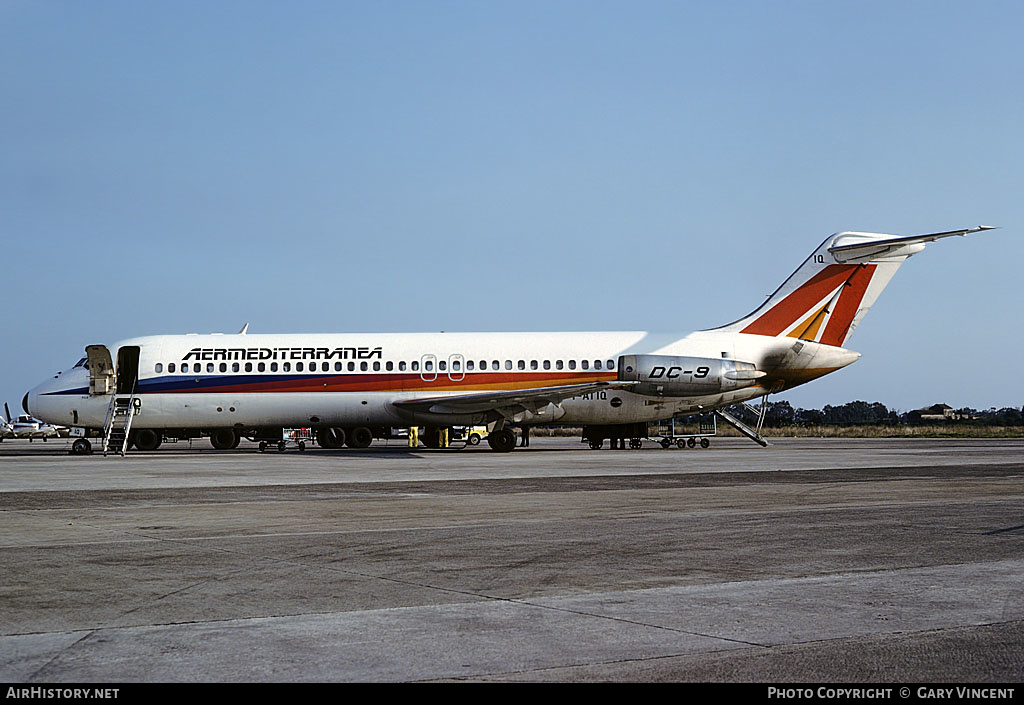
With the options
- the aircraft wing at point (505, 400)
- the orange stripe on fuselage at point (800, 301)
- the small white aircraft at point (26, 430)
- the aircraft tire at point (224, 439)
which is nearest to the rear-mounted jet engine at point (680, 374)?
the aircraft wing at point (505, 400)

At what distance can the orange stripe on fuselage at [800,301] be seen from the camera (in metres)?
37.4

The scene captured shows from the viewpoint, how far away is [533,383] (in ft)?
121

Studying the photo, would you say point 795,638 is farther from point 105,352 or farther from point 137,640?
point 105,352

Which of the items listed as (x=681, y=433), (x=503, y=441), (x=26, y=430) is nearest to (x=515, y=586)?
(x=503, y=441)

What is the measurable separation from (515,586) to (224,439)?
111 ft

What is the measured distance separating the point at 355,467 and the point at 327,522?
12.9 metres

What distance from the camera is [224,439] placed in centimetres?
3988

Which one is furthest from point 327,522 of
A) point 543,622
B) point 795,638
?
point 795,638

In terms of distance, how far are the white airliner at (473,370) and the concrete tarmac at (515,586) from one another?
63.0 ft

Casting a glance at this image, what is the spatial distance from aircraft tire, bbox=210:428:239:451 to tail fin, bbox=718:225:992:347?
1968 centimetres

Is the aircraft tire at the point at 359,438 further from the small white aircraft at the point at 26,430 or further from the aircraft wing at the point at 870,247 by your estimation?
the small white aircraft at the point at 26,430

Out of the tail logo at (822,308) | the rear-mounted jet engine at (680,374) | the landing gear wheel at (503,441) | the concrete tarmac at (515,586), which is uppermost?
the tail logo at (822,308)

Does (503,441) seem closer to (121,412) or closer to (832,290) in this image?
(832,290)
